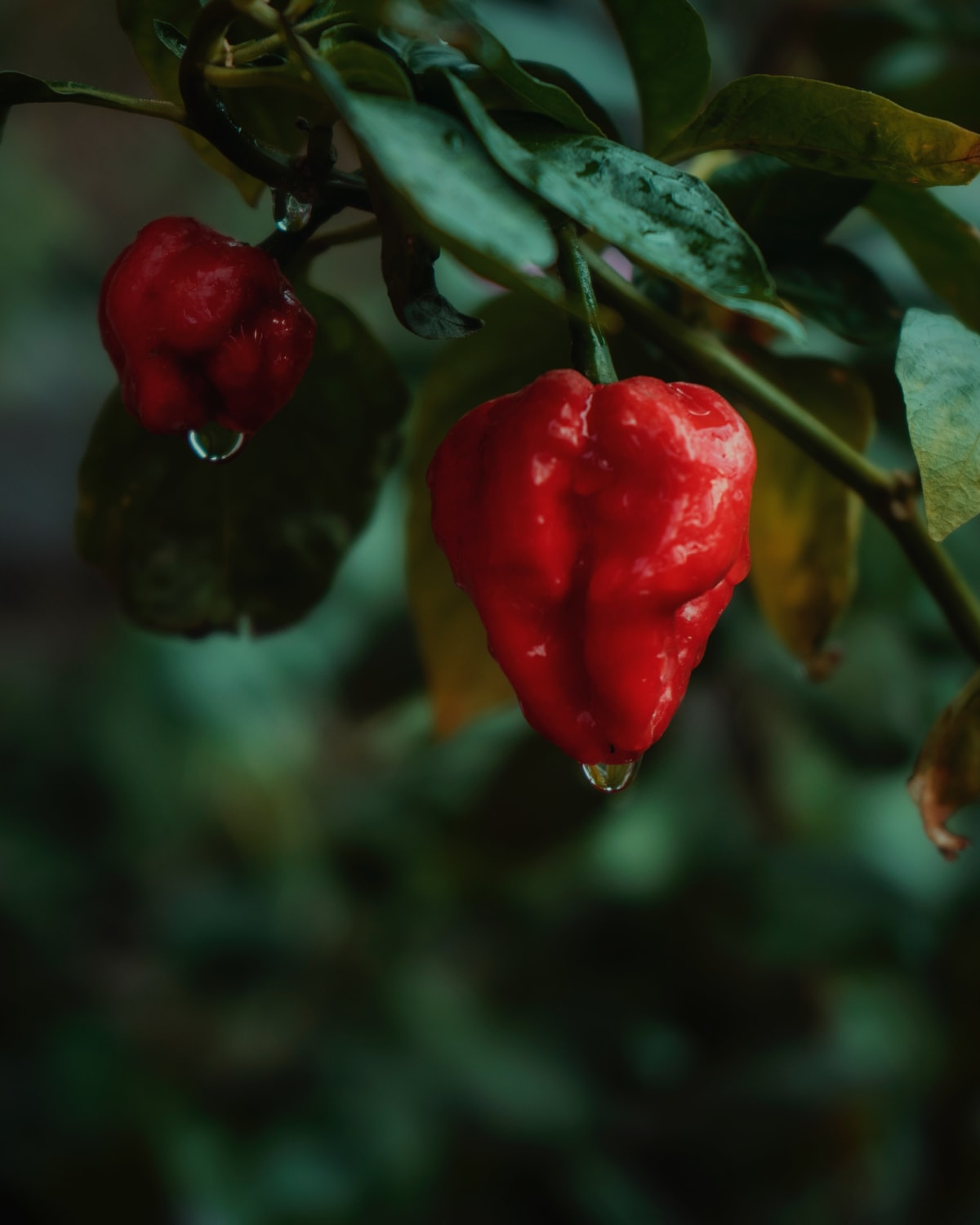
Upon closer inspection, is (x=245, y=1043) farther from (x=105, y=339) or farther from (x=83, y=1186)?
(x=105, y=339)

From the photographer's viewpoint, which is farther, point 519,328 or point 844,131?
point 519,328

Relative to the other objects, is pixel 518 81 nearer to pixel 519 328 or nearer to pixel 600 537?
pixel 600 537

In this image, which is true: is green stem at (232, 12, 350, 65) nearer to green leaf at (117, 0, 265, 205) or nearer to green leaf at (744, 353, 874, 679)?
green leaf at (117, 0, 265, 205)

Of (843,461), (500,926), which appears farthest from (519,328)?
(500,926)

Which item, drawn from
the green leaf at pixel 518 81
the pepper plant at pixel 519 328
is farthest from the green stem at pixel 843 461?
the green leaf at pixel 518 81

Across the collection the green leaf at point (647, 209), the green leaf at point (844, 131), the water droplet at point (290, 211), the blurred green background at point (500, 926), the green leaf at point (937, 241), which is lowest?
the blurred green background at point (500, 926)

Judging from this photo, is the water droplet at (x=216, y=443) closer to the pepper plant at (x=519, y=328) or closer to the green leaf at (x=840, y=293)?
the pepper plant at (x=519, y=328)

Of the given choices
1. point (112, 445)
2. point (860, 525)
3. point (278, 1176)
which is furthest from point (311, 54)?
point (278, 1176)
